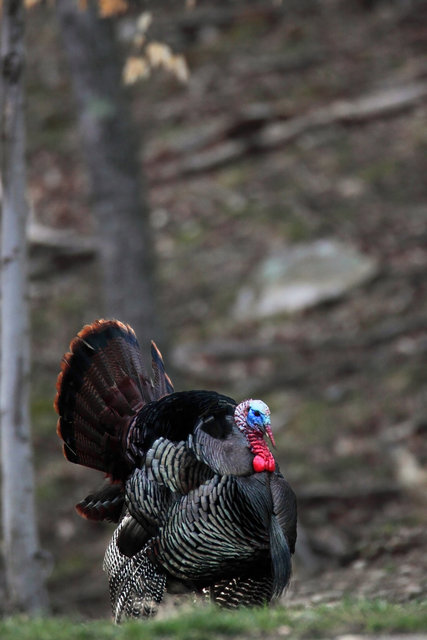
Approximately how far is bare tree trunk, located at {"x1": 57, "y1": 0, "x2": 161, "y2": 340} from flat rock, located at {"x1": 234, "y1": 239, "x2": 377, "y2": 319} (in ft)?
10.2

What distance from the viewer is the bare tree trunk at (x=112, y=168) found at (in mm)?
9133

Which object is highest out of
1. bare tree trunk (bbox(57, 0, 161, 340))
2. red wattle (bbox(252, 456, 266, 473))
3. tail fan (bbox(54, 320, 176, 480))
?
bare tree trunk (bbox(57, 0, 161, 340))

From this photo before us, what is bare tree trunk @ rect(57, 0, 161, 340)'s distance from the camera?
9133mm

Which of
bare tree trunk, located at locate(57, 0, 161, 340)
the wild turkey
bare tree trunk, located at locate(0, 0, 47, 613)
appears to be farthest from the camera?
bare tree trunk, located at locate(57, 0, 161, 340)

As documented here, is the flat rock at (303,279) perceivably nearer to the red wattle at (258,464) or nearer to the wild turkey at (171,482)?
the wild turkey at (171,482)

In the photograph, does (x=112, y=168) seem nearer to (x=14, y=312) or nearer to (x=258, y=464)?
(x=14, y=312)

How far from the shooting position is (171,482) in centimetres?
532

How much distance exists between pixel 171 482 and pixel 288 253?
7835mm

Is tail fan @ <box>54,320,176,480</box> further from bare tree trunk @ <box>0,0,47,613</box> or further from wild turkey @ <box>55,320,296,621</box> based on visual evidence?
bare tree trunk @ <box>0,0,47,613</box>

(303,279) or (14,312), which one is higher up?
(303,279)

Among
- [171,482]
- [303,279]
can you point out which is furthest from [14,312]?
[303,279]

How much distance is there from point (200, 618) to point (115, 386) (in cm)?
221

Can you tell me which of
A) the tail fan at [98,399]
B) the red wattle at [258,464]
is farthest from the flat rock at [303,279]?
the red wattle at [258,464]

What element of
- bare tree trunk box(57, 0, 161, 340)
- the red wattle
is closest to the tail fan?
the red wattle
